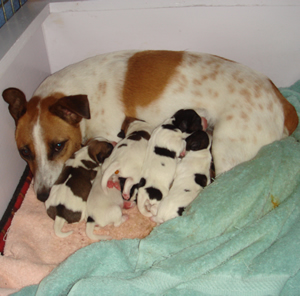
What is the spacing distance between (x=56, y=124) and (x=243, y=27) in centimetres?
233

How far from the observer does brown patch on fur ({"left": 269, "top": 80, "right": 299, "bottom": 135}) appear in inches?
118

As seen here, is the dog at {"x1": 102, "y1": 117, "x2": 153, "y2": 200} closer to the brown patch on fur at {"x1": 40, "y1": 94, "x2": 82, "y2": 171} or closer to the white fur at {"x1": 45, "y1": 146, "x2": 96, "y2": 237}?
the white fur at {"x1": 45, "y1": 146, "x2": 96, "y2": 237}

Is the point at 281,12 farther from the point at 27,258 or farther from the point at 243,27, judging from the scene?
the point at 27,258

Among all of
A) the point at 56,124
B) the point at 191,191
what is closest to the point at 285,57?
the point at 191,191

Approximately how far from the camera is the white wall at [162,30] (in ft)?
11.3

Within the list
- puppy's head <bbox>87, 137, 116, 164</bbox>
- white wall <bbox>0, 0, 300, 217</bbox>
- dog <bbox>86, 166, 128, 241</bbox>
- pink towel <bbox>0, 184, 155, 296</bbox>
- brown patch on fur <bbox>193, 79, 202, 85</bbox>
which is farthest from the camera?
white wall <bbox>0, 0, 300, 217</bbox>

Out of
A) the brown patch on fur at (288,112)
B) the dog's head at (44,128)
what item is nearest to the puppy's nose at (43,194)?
the dog's head at (44,128)

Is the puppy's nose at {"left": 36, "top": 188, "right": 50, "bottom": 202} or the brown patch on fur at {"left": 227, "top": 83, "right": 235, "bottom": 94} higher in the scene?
the brown patch on fur at {"left": 227, "top": 83, "right": 235, "bottom": 94}

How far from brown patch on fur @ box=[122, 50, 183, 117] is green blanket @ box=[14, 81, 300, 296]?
1098 millimetres

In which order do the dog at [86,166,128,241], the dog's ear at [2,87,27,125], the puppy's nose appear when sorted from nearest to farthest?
the dog at [86,166,128,241] → the dog's ear at [2,87,27,125] → the puppy's nose

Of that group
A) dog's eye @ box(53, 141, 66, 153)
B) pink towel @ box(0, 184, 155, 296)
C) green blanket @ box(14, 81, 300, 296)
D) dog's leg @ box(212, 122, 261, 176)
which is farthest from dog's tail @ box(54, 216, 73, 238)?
dog's leg @ box(212, 122, 261, 176)

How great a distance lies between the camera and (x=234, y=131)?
2.79 m

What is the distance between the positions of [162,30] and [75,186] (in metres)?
2.10

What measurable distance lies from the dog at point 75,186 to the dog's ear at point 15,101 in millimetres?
601
